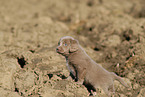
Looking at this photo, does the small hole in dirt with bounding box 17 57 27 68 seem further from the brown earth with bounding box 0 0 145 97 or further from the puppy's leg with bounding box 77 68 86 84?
the puppy's leg with bounding box 77 68 86 84

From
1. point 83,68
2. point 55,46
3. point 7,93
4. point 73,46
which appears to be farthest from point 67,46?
point 55,46

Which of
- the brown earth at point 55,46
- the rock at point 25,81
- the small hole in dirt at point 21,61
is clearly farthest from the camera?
the small hole in dirt at point 21,61

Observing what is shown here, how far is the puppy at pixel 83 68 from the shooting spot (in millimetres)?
4152

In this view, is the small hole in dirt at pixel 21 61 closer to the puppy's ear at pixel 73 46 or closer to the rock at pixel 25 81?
the rock at pixel 25 81

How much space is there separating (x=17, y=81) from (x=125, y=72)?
2844mm

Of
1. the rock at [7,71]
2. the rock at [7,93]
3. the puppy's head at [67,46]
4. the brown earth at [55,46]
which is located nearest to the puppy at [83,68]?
the puppy's head at [67,46]

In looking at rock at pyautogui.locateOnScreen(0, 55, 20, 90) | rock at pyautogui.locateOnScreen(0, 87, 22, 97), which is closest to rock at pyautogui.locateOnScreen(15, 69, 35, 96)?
rock at pyautogui.locateOnScreen(0, 55, 20, 90)

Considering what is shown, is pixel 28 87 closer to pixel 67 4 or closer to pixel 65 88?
pixel 65 88

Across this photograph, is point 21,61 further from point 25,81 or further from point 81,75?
point 81,75

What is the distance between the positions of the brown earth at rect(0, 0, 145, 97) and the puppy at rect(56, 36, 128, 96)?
218mm

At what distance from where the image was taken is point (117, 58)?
A: 19.2 ft

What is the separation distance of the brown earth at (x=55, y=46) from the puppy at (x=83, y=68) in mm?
218


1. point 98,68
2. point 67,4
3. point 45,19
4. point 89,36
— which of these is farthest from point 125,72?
point 67,4

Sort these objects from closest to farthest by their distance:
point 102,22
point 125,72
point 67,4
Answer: point 125,72
point 102,22
point 67,4
